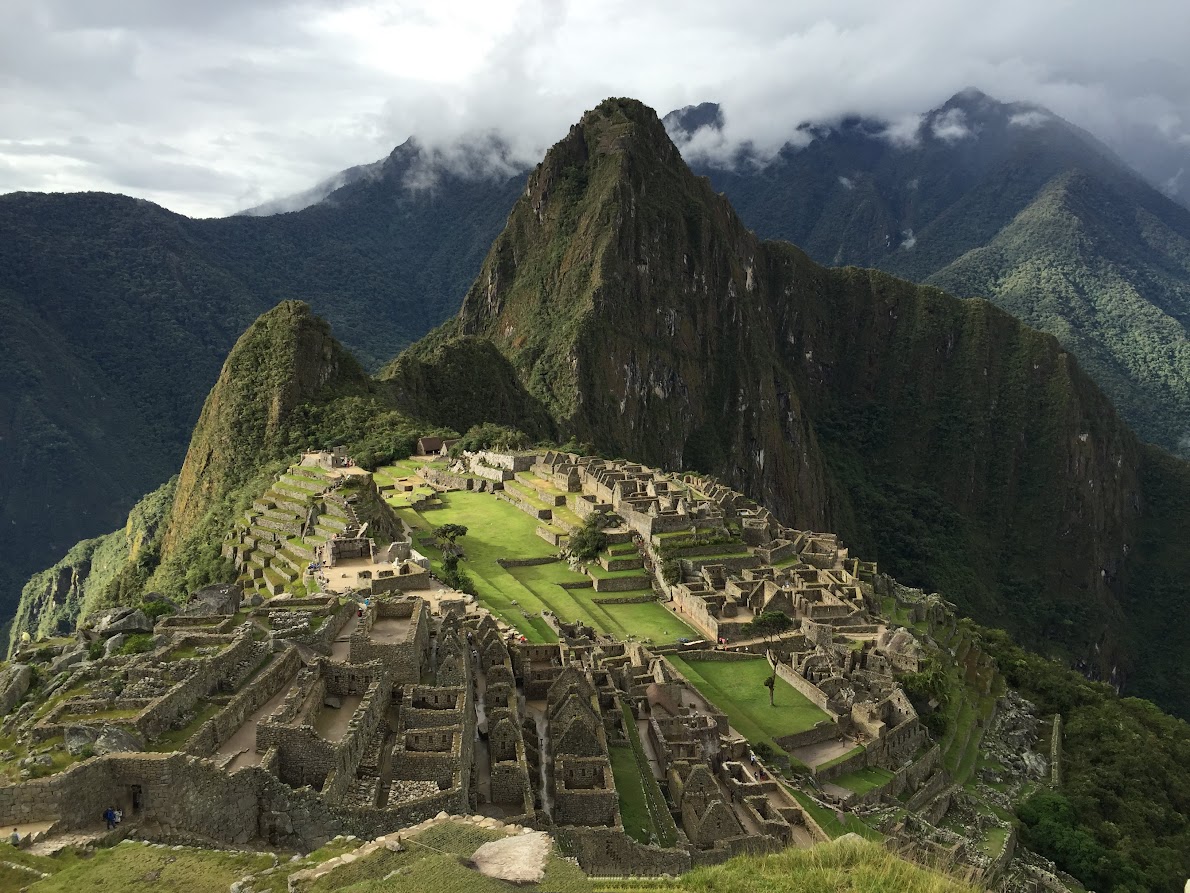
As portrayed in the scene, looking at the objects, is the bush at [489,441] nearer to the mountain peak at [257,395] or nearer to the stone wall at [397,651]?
the mountain peak at [257,395]

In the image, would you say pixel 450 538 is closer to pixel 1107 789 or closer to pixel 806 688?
pixel 806 688

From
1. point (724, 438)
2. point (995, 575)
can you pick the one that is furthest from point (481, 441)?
point (995, 575)

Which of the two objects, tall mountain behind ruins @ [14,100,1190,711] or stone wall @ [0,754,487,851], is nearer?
stone wall @ [0,754,487,851]

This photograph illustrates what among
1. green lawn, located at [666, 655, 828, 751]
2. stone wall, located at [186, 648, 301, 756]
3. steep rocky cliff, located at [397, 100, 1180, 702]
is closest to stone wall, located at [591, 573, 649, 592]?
green lawn, located at [666, 655, 828, 751]

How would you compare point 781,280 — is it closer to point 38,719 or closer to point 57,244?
point 57,244

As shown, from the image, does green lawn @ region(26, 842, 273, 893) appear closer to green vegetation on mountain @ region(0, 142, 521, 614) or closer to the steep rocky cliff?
the steep rocky cliff
